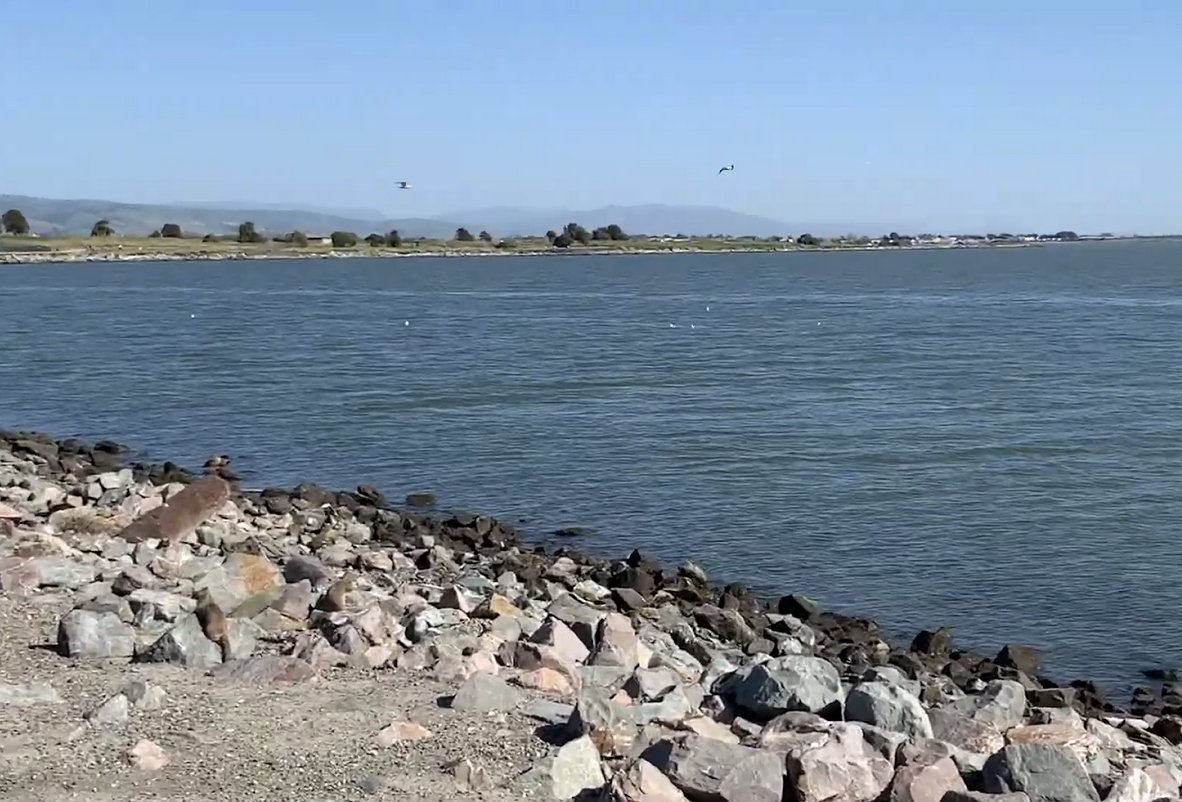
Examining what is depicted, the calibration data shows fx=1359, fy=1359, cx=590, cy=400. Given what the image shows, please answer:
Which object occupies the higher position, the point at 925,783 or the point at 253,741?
the point at 925,783

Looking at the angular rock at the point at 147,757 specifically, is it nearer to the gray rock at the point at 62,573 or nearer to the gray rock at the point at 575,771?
the gray rock at the point at 575,771

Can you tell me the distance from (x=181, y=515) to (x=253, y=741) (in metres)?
8.69

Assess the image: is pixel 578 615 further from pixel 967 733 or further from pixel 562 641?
pixel 967 733

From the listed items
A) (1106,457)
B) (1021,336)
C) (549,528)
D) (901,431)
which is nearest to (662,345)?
(1021,336)

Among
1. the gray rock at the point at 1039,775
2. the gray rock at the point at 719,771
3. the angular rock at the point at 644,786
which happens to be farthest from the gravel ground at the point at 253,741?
Answer: the gray rock at the point at 1039,775

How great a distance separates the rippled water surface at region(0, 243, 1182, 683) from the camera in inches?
763

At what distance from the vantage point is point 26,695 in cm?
910

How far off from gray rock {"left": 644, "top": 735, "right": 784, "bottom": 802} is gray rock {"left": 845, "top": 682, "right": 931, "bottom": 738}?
1703 millimetres

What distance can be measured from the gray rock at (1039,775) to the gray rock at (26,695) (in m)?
6.11

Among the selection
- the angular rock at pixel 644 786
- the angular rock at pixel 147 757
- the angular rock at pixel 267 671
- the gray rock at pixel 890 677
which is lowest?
the gray rock at pixel 890 677

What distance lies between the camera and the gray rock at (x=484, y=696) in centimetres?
920

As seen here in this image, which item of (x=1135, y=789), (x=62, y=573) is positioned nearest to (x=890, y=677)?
(x=1135, y=789)

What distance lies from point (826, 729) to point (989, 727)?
6.35 ft

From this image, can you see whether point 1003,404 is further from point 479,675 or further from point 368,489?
point 479,675
